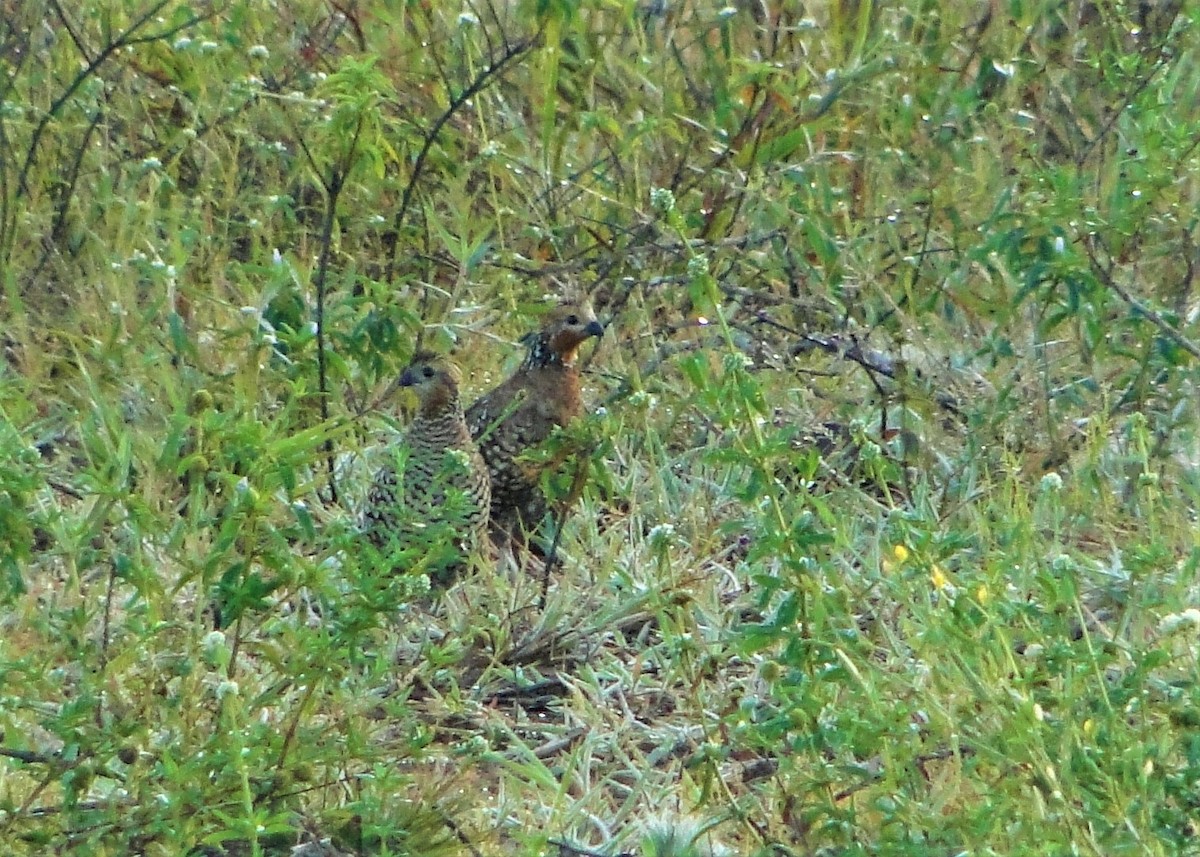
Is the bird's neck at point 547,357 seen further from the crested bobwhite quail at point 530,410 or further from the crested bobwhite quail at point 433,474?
the crested bobwhite quail at point 433,474

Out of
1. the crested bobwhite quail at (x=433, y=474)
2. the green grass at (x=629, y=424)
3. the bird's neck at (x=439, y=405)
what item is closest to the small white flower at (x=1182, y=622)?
the green grass at (x=629, y=424)

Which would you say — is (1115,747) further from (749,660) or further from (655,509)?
(655,509)

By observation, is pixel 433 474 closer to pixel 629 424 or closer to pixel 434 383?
pixel 434 383

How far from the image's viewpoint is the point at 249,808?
10.1 feet

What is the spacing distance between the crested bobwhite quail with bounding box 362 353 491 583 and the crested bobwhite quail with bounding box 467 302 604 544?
0.13 metres

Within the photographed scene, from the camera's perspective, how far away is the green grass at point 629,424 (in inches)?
133

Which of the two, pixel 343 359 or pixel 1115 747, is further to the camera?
pixel 343 359

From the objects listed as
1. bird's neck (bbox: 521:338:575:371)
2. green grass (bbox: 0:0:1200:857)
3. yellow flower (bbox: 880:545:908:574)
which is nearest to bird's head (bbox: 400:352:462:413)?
green grass (bbox: 0:0:1200:857)

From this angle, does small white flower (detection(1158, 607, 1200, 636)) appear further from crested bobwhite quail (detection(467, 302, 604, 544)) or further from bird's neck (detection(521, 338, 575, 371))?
bird's neck (detection(521, 338, 575, 371))

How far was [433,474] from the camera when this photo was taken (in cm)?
487

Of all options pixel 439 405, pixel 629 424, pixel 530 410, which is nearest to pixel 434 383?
pixel 439 405

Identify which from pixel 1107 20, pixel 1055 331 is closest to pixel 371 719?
pixel 1055 331

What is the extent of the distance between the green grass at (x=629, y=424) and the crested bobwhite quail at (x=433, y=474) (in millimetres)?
127

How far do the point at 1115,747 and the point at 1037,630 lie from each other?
11.7 inches
